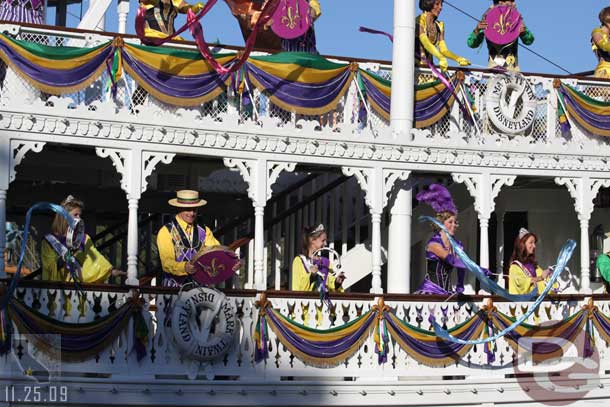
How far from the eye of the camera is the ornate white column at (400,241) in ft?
66.6

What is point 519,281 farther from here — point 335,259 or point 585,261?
point 335,259

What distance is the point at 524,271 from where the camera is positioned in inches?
802

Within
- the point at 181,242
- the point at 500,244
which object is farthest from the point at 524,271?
the point at 181,242

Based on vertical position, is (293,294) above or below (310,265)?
below

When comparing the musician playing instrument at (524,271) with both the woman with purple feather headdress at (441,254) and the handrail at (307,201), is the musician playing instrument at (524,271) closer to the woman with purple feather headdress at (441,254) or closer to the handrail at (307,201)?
the woman with purple feather headdress at (441,254)

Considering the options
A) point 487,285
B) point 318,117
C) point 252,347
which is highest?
point 318,117

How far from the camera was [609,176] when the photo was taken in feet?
69.9

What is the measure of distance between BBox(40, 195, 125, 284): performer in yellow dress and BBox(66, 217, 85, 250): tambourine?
5 cm

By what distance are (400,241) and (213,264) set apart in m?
3.43

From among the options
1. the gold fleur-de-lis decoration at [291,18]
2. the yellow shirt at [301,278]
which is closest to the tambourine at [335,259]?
the yellow shirt at [301,278]

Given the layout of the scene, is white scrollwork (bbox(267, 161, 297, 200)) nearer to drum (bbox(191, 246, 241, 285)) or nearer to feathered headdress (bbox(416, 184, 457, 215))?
drum (bbox(191, 246, 241, 285))

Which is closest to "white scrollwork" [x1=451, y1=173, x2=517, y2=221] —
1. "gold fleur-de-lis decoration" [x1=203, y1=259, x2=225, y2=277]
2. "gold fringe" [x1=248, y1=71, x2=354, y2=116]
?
"gold fringe" [x1=248, y1=71, x2=354, y2=116]

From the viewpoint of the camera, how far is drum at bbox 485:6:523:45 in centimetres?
2252

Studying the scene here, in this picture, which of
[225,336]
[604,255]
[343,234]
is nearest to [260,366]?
[225,336]
